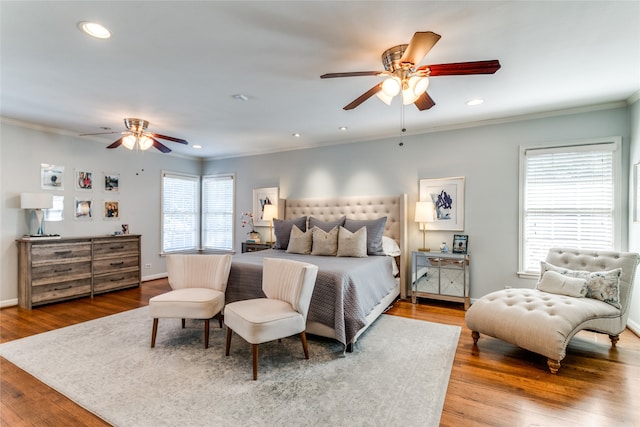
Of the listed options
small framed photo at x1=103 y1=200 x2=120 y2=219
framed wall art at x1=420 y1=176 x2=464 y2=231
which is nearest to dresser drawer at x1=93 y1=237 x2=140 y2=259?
small framed photo at x1=103 y1=200 x2=120 y2=219

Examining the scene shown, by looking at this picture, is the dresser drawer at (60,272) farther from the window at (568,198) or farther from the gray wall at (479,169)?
the window at (568,198)

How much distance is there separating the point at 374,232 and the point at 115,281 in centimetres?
437

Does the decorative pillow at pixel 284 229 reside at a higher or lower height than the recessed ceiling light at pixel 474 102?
lower

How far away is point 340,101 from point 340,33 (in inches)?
54.0

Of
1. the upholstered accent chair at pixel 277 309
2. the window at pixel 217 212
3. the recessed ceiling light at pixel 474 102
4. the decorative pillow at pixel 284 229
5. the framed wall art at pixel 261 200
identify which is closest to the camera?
the upholstered accent chair at pixel 277 309

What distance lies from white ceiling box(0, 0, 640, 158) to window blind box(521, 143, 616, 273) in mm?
644

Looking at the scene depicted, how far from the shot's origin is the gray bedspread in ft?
9.50

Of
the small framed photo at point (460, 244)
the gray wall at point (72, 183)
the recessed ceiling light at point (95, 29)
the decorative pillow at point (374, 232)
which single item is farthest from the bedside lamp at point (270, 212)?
the recessed ceiling light at point (95, 29)

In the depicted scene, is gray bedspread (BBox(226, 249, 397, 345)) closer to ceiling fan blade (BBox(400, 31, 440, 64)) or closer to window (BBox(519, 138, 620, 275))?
ceiling fan blade (BBox(400, 31, 440, 64))

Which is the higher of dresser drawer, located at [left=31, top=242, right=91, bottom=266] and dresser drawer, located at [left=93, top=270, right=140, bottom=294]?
dresser drawer, located at [left=31, top=242, right=91, bottom=266]

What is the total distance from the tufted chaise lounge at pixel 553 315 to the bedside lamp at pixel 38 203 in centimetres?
565

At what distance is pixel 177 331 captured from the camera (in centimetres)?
349

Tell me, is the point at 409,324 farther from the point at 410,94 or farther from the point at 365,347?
the point at 410,94

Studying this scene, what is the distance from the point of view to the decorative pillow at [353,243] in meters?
4.24
